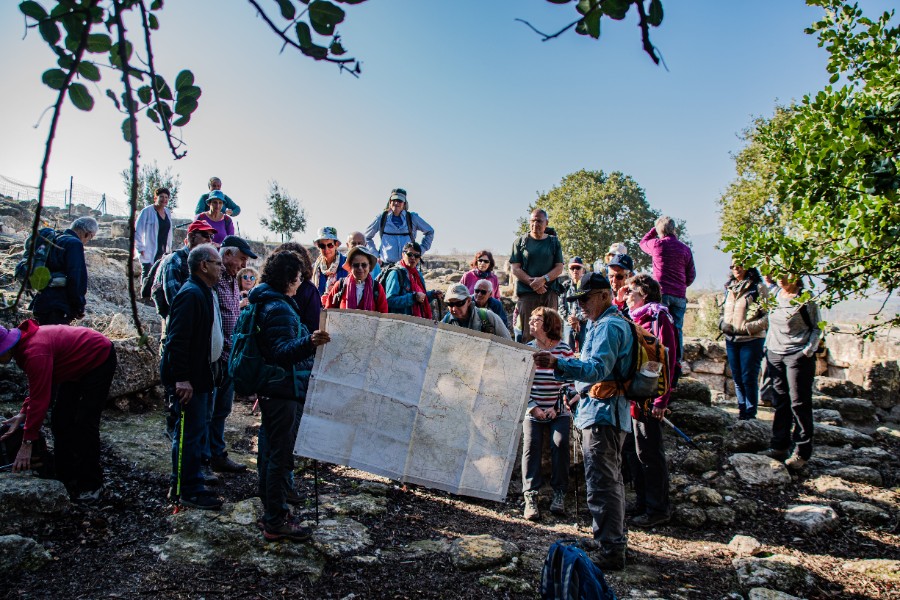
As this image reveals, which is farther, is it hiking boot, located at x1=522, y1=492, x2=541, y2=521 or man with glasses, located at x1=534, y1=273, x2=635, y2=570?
hiking boot, located at x1=522, y1=492, x2=541, y2=521

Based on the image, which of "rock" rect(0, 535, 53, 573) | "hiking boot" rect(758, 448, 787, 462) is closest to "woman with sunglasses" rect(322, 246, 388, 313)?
"rock" rect(0, 535, 53, 573)

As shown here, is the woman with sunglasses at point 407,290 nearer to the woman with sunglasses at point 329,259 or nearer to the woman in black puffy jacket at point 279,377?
the woman with sunglasses at point 329,259

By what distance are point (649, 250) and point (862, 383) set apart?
17.5ft

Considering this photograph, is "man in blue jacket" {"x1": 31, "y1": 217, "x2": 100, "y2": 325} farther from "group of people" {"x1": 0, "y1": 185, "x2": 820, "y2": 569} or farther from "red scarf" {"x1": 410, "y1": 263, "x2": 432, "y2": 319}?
"red scarf" {"x1": 410, "y1": 263, "x2": 432, "y2": 319}

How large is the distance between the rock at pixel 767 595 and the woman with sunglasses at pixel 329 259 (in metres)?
4.78

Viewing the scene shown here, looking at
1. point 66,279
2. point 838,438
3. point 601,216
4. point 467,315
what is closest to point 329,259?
point 467,315

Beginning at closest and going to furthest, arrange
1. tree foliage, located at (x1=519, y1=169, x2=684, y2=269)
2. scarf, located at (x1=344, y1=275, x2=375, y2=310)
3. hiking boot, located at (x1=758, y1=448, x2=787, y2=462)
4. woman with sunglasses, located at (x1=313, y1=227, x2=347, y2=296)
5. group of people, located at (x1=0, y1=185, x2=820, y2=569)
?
group of people, located at (x1=0, y1=185, x2=820, y2=569), scarf, located at (x1=344, y1=275, x2=375, y2=310), hiking boot, located at (x1=758, y1=448, x2=787, y2=462), woman with sunglasses, located at (x1=313, y1=227, x2=347, y2=296), tree foliage, located at (x1=519, y1=169, x2=684, y2=269)

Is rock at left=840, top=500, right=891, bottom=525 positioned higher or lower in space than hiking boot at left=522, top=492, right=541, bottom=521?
higher

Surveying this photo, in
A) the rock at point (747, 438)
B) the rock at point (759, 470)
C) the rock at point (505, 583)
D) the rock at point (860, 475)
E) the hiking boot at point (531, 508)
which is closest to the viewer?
the rock at point (505, 583)

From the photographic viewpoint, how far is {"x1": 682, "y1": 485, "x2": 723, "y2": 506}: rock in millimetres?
5305

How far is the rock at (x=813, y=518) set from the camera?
4.95m

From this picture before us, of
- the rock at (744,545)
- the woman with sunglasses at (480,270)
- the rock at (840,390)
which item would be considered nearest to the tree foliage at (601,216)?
the rock at (840,390)

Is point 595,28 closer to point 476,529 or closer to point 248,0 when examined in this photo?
point 248,0

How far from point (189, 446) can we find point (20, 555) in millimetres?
1091
